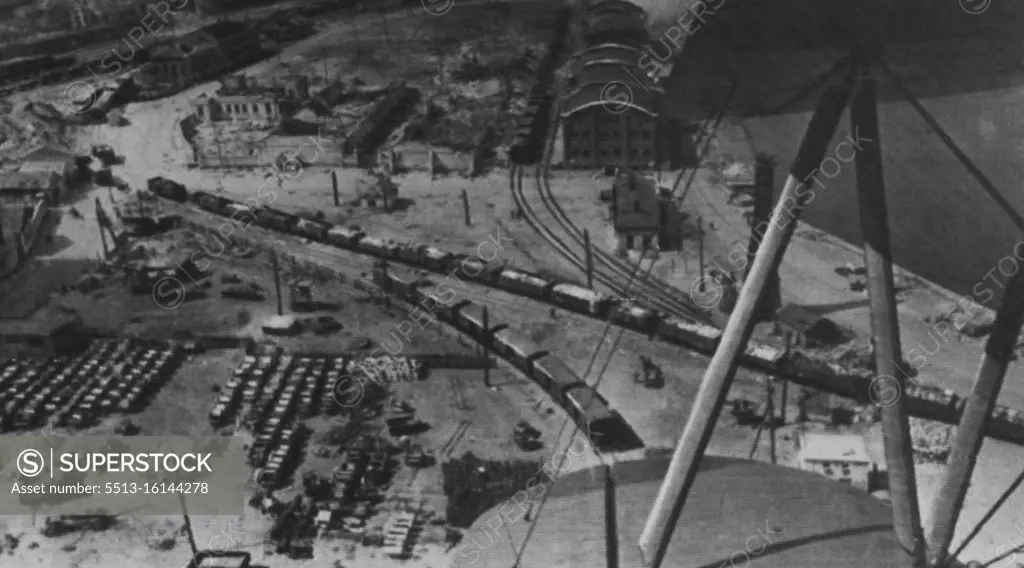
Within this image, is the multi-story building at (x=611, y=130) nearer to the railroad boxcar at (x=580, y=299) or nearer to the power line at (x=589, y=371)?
the power line at (x=589, y=371)

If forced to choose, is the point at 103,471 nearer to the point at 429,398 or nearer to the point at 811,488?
the point at 429,398

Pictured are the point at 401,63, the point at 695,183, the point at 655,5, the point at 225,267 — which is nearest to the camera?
the point at 225,267

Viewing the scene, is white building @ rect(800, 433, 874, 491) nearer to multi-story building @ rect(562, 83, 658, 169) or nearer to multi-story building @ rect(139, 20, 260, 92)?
multi-story building @ rect(562, 83, 658, 169)

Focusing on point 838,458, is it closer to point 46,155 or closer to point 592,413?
point 592,413

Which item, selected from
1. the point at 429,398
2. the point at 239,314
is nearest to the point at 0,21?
the point at 239,314

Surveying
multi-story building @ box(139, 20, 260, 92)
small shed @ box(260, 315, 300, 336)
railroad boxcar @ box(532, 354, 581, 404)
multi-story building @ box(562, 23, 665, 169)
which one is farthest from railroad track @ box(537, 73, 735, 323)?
multi-story building @ box(139, 20, 260, 92)

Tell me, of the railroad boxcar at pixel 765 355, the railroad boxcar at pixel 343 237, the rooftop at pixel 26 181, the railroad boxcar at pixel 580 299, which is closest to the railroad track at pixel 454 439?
the railroad boxcar at pixel 580 299

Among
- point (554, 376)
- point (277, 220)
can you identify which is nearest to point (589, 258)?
point (554, 376)
